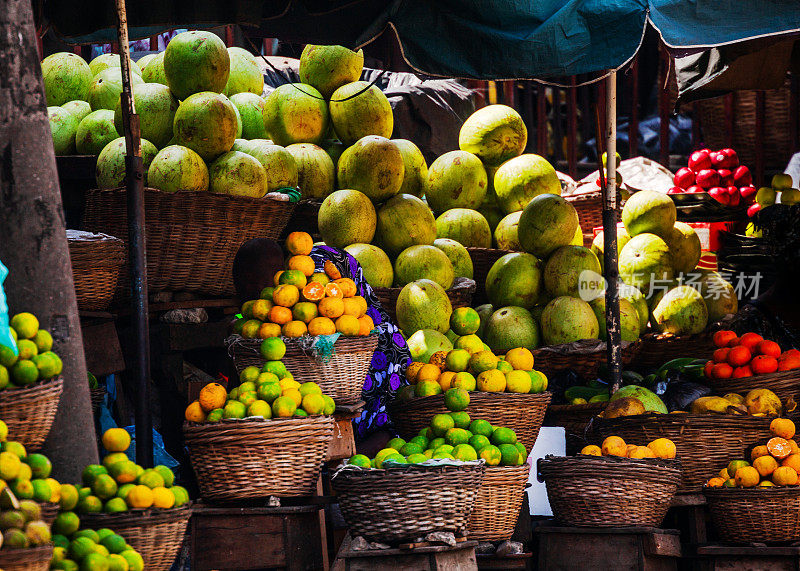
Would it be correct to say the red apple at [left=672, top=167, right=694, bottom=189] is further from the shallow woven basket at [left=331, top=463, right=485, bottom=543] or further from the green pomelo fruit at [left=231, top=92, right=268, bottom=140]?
the shallow woven basket at [left=331, top=463, right=485, bottom=543]

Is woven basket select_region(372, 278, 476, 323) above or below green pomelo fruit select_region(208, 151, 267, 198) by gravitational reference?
below

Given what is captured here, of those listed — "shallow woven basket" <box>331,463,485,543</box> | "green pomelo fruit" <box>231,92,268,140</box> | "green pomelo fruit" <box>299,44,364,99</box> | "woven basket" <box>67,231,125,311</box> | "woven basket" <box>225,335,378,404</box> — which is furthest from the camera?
"green pomelo fruit" <box>299,44,364,99</box>

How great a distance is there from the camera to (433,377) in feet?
13.4

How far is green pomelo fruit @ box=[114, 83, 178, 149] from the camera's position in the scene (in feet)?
16.6

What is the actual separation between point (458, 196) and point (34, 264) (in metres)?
3.88

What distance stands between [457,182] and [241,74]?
1564mm

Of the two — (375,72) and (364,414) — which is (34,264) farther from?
(375,72)

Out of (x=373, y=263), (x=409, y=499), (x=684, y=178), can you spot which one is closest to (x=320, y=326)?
(x=409, y=499)

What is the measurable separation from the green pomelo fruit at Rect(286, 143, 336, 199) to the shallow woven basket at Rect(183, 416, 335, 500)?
2.68 m

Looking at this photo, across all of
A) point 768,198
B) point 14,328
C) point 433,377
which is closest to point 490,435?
point 433,377

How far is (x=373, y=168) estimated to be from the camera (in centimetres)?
555

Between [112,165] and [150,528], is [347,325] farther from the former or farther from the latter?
[112,165]

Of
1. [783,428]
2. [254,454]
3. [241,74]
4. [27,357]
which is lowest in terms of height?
[783,428]

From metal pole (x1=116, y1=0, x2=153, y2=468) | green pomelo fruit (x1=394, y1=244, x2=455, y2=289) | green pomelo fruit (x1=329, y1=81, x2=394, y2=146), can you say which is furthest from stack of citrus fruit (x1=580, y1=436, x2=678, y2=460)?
green pomelo fruit (x1=329, y1=81, x2=394, y2=146)
